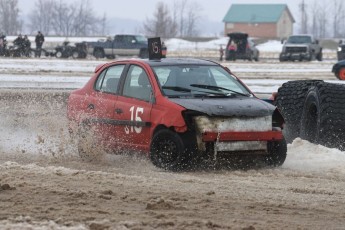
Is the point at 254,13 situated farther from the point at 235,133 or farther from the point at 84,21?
the point at 235,133

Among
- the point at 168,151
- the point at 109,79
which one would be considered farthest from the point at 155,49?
the point at 168,151

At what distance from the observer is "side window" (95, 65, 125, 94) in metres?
10.5

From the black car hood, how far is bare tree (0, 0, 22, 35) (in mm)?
118103

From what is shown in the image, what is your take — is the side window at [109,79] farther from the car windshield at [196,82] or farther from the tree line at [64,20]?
the tree line at [64,20]

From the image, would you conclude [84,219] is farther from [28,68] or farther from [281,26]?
[281,26]

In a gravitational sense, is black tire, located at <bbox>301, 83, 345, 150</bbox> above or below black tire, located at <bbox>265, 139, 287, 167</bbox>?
above

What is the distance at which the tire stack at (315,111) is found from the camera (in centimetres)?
1024

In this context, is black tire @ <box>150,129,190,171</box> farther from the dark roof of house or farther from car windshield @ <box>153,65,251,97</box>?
the dark roof of house

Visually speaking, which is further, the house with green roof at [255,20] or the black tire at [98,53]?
the house with green roof at [255,20]

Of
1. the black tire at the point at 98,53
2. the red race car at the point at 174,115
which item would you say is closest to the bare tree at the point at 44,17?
the black tire at the point at 98,53

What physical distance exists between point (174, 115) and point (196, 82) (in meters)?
0.95

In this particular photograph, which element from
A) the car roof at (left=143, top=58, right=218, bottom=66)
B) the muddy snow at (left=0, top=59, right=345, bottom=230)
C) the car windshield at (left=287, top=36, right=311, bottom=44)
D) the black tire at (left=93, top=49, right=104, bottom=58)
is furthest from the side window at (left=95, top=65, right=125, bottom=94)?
the black tire at (left=93, top=49, right=104, bottom=58)

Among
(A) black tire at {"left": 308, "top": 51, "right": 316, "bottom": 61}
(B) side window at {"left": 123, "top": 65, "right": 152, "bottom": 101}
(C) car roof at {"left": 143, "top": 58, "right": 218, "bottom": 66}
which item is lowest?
(A) black tire at {"left": 308, "top": 51, "right": 316, "bottom": 61}

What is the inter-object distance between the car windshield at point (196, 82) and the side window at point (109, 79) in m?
0.63
